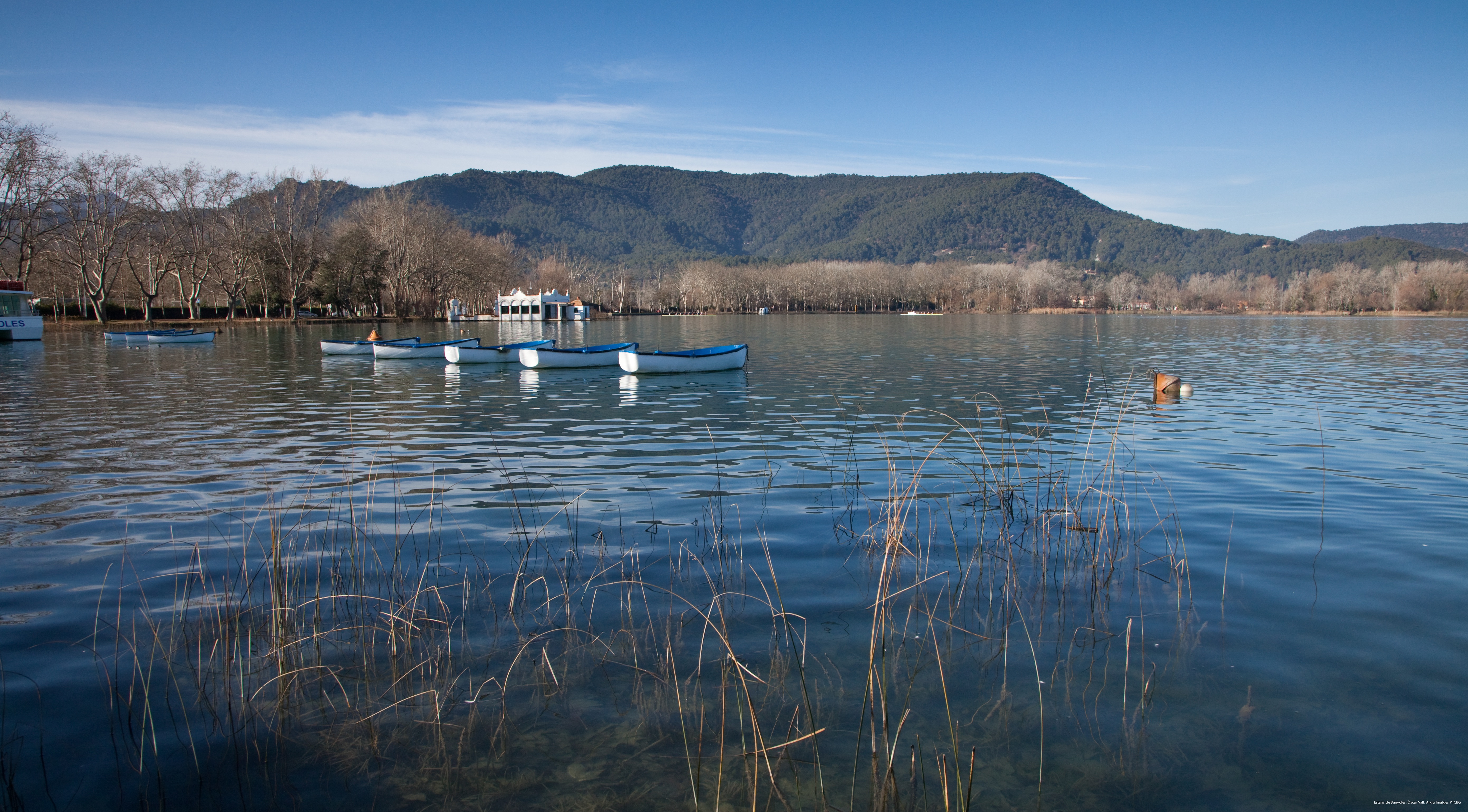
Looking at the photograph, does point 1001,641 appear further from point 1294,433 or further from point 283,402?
point 283,402

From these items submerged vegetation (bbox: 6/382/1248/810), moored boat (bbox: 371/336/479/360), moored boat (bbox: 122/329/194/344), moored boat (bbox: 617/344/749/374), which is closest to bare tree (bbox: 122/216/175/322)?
moored boat (bbox: 122/329/194/344)

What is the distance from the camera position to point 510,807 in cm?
396

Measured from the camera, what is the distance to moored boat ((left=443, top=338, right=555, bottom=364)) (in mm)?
32188

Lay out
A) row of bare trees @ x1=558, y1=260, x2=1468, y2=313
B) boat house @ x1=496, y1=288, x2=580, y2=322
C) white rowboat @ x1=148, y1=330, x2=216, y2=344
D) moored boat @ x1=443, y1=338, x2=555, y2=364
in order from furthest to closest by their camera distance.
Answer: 1. row of bare trees @ x1=558, y1=260, x2=1468, y2=313
2. boat house @ x1=496, y1=288, x2=580, y2=322
3. white rowboat @ x1=148, y1=330, x2=216, y2=344
4. moored boat @ x1=443, y1=338, x2=555, y2=364

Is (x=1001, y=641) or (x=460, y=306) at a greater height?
(x=460, y=306)

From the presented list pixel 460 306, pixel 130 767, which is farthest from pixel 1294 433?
pixel 460 306

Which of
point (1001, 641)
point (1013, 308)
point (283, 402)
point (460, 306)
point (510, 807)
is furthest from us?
point (1013, 308)

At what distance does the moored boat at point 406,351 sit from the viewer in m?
34.6

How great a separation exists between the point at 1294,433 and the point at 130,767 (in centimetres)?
1817

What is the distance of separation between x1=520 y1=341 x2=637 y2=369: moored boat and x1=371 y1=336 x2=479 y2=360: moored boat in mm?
4540

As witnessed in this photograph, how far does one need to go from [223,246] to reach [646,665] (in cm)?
8140

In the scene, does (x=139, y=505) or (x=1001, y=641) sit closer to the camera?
(x=1001, y=641)

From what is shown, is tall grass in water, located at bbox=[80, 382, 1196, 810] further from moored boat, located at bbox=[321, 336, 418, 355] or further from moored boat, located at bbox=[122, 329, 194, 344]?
moored boat, located at bbox=[122, 329, 194, 344]

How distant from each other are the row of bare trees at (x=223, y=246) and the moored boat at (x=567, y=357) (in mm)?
41619
